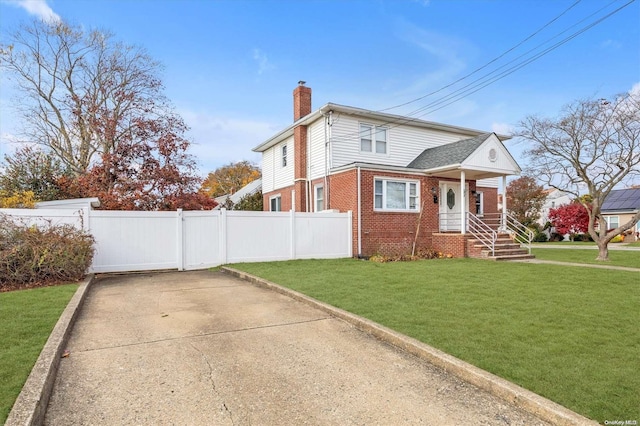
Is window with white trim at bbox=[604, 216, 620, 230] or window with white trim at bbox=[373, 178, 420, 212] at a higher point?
window with white trim at bbox=[373, 178, 420, 212]

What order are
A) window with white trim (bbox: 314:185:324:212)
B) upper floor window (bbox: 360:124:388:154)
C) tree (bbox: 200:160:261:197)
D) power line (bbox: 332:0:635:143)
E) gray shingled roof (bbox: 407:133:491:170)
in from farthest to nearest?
1. tree (bbox: 200:160:261:197)
2. window with white trim (bbox: 314:185:324:212)
3. upper floor window (bbox: 360:124:388:154)
4. gray shingled roof (bbox: 407:133:491:170)
5. power line (bbox: 332:0:635:143)

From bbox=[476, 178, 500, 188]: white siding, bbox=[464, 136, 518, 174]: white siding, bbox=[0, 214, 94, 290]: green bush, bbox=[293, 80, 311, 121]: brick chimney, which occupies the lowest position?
bbox=[0, 214, 94, 290]: green bush

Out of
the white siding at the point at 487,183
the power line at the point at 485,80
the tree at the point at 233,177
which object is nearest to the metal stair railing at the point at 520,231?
the white siding at the point at 487,183

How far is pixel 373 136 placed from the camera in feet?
55.8

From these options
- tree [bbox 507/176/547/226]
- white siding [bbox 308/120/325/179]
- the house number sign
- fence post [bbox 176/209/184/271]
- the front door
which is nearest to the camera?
fence post [bbox 176/209/184/271]

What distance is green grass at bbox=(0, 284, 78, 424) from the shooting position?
3277 mm

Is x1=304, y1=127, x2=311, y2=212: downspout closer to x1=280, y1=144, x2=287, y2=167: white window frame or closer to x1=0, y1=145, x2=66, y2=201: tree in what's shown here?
x1=280, y1=144, x2=287, y2=167: white window frame

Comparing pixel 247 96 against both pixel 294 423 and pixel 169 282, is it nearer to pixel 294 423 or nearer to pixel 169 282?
pixel 169 282

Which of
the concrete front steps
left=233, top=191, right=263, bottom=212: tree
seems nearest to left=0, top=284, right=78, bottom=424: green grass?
the concrete front steps

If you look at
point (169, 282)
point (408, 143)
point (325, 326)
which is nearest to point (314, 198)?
point (408, 143)

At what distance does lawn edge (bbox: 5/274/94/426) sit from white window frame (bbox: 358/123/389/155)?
1370 centimetres

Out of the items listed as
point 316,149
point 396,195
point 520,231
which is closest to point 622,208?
point 520,231

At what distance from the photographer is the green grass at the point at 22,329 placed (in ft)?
10.8

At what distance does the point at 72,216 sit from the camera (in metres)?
10.1
